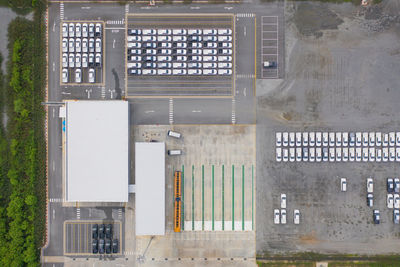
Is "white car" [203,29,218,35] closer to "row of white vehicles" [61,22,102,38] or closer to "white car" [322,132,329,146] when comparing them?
"row of white vehicles" [61,22,102,38]

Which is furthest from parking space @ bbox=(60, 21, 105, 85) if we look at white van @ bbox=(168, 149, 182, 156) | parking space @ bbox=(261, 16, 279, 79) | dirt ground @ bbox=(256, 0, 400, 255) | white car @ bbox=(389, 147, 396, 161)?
white car @ bbox=(389, 147, 396, 161)

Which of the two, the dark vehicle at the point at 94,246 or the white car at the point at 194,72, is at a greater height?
the white car at the point at 194,72

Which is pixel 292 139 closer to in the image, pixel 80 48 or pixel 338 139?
pixel 338 139

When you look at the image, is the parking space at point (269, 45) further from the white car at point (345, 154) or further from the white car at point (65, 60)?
the white car at point (65, 60)

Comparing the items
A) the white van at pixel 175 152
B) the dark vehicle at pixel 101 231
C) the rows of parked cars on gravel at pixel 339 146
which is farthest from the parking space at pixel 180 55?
the dark vehicle at pixel 101 231

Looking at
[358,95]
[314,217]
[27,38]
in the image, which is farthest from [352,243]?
[27,38]

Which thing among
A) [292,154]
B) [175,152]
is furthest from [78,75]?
[292,154]
